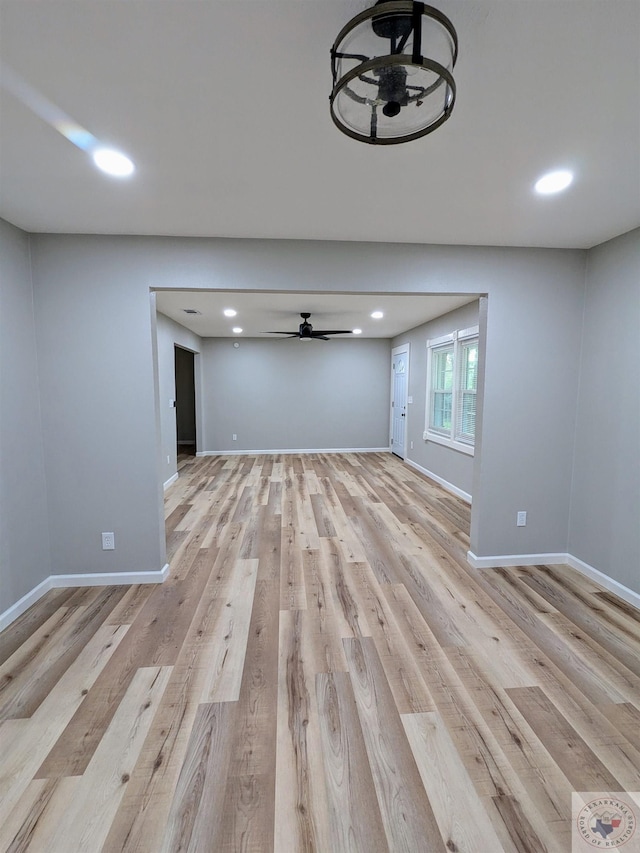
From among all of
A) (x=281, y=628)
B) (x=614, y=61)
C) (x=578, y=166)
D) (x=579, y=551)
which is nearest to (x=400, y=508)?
(x=579, y=551)

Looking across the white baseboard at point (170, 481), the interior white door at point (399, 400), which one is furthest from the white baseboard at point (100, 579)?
the interior white door at point (399, 400)

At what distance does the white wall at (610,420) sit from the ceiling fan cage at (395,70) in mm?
2201

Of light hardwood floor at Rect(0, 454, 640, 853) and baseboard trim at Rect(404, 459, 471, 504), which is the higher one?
baseboard trim at Rect(404, 459, 471, 504)

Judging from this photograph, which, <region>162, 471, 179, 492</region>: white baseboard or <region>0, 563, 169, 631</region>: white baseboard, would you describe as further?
<region>162, 471, 179, 492</region>: white baseboard

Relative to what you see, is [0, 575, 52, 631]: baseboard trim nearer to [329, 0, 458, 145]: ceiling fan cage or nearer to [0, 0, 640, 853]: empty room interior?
[0, 0, 640, 853]: empty room interior

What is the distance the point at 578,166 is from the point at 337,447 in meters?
6.51

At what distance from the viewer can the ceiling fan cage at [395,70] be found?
878mm

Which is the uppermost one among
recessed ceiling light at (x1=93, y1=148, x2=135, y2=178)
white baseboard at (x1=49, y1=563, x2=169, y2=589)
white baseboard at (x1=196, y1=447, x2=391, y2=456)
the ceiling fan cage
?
recessed ceiling light at (x1=93, y1=148, x2=135, y2=178)

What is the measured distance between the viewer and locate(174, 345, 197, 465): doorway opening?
28.9 feet

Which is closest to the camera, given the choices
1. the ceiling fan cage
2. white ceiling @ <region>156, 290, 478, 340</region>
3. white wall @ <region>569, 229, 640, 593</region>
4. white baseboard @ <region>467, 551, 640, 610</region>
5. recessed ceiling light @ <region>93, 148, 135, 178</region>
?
the ceiling fan cage

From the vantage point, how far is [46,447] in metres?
2.58

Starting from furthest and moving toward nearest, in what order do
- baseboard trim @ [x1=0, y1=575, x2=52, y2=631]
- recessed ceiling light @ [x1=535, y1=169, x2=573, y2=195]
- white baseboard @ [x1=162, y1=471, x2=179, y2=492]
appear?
white baseboard @ [x1=162, y1=471, x2=179, y2=492] < baseboard trim @ [x1=0, y1=575, x2=52, y2=631] < recessed ceiling light @ [x1=535, y1=169, x2=573, y2=195]

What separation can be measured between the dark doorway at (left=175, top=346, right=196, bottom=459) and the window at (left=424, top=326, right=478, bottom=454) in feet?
18.3

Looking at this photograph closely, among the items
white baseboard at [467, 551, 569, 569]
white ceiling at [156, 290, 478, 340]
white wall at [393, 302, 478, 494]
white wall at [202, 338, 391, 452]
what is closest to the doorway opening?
white wall at [202, 338, 391, 452]
